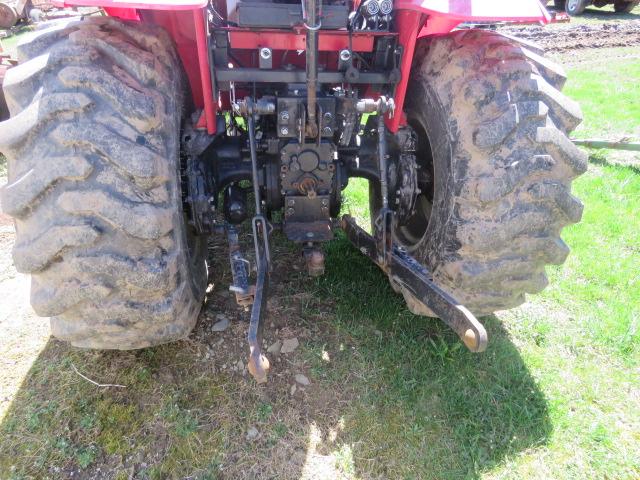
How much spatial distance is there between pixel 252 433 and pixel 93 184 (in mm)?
1413

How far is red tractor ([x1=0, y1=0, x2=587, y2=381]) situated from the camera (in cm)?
188

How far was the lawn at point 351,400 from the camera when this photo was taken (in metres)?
2.35

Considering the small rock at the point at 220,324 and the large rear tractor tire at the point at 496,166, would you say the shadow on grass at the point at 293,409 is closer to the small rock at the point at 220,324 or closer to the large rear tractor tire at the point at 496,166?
the small rock at the point at 220,324

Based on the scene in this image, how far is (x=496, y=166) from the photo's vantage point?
7.20 feet

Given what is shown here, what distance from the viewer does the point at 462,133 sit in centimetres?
229

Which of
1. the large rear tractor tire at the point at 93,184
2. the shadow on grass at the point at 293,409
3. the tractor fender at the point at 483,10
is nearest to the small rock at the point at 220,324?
the shadow on grass at the point at 293,409

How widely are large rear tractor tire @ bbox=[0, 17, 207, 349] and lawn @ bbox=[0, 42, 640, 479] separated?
0.62m

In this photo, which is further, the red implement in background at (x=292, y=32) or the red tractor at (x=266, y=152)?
the red implement in background at (x=292, y=32)

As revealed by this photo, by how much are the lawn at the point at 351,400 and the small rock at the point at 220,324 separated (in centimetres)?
6

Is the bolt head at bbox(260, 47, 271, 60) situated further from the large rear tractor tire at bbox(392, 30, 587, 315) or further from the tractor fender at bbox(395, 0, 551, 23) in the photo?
the large rear tractor tire at bbox(392, 30, 587, 315)

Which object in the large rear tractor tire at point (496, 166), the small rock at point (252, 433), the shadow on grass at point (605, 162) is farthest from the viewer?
the shadow on grass at point (605, 162)

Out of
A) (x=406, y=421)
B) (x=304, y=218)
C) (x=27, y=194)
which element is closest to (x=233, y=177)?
(x=304, y=218)

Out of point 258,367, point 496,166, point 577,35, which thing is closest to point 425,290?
point 496,166

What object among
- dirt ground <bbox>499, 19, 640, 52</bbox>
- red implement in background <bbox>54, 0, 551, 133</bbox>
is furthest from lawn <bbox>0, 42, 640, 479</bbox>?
dirt ground <bbox>499, 19, 640, 52</bbox>
